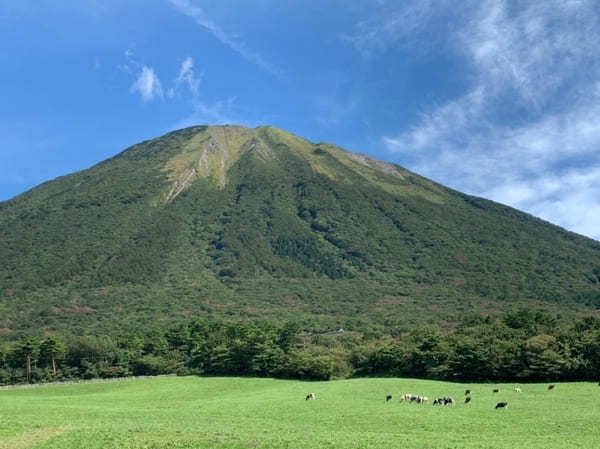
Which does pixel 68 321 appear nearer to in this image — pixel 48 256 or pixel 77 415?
pixel 48 256

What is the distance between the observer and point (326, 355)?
255ft

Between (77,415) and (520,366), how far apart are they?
4897cm

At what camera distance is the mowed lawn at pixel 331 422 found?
958 inches

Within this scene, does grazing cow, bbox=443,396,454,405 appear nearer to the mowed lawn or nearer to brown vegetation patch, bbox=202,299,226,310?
the mowed lawn

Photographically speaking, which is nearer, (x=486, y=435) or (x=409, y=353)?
(x=486, y=435)

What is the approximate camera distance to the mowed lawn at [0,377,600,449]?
2433cm

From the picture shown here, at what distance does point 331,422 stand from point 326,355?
1820 inches

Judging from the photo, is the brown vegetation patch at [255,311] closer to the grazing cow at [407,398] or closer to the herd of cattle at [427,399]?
the herd of cattle at [427,399]

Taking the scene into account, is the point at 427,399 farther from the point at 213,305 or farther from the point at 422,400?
the point at 213,305

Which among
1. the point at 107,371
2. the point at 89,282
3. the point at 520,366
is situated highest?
the point at 89,282

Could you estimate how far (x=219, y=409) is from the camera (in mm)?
40031

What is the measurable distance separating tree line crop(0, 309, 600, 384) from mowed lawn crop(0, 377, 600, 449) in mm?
7737

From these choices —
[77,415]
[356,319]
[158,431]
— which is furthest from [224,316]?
[158,431]

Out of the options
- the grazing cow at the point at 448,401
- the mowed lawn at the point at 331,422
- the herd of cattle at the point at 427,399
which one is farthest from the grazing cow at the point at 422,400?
the mowed lawn at the point at 331,422
